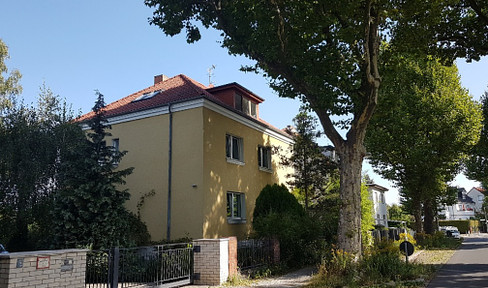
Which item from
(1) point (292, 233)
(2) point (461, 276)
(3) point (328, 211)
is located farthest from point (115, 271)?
(3) point (328, 211)

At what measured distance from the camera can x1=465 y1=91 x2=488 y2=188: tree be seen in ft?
89.2

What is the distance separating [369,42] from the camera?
12.7m

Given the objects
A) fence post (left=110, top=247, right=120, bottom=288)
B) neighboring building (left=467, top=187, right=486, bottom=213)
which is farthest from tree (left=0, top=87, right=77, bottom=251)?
neighboring building (left=467, top=187, right=486, bottom=213)

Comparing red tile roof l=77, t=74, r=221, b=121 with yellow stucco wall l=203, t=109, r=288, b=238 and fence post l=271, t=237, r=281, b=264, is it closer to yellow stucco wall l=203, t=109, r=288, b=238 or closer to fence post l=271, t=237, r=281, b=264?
yellow stucco wall l=203, t=109, r=288, b=238

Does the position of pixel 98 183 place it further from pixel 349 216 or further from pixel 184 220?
pixel 349 216

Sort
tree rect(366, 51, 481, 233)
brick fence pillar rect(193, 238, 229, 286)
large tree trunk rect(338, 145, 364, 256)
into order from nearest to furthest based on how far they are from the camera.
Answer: brick fence pillar rect(193, 238, 229, 286), large tree trunk rect(338, 145, 364, 256), tree rect(366, 51, 481, 233)

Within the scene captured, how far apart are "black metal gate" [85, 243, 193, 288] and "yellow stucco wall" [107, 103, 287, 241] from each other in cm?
370

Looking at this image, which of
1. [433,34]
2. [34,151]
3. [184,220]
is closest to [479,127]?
[433,34]

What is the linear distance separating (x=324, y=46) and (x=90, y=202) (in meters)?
9.85

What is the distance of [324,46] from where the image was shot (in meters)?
13.8

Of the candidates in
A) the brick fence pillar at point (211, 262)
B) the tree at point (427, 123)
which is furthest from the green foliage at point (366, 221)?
the brick fence pillar at point (211, 262)

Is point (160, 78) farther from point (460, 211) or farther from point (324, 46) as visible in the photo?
point (460, 211)

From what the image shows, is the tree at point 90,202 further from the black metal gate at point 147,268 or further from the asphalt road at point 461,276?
the asphalt road at point 461,276

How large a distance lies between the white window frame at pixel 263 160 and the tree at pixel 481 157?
54.1ft
